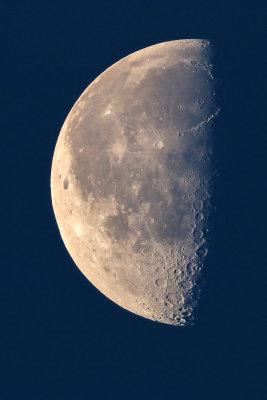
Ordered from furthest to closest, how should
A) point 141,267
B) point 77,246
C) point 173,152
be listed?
point 77,246, point 141,267, point 173,152

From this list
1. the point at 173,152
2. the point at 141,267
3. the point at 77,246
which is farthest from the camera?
the point at 77,246

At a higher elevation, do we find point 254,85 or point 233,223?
point 254,85

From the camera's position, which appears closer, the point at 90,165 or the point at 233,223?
the point at 233,223

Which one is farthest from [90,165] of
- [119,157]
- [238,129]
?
[238,129]

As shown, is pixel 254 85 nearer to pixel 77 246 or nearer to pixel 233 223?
pixel 233 223

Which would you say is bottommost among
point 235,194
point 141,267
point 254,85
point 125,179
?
point 141,267

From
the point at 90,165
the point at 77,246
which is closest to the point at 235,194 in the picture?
the point at 90,165
